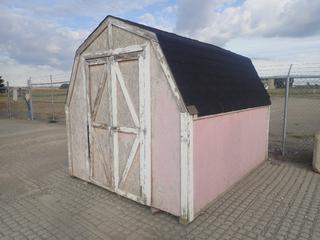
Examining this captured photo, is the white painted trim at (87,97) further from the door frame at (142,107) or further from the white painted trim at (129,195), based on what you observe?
Result: the white painted trim at (129,195)

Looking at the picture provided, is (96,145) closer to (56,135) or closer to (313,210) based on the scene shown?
(313,210)

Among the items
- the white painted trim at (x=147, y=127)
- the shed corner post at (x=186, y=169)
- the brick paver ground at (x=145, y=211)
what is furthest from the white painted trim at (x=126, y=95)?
the brick paver ground at (x=145, y=211)

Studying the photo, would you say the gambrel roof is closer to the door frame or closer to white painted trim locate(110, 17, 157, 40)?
white painted trim locate(110, 17, 157, 40)

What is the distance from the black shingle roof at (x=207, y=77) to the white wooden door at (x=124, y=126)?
454 mm

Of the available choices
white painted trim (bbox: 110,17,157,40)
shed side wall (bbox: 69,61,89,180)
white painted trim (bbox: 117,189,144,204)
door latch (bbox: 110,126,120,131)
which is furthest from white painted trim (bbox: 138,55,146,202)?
shed side wall (bbox: 69,61,89,180)

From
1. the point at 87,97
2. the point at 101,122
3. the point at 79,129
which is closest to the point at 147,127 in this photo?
the point at 101,122

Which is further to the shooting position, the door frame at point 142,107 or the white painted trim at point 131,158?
the white painted trim at point 131,158

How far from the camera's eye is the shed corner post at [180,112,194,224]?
A: 319 cm

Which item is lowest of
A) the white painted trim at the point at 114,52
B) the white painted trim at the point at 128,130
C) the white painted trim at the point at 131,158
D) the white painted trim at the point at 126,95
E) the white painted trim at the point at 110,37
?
the white painted trim at the point at 131,158

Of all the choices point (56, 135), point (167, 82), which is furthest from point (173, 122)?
point (56, 135)

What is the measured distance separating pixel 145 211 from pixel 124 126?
1.34 m

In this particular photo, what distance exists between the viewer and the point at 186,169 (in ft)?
10.7

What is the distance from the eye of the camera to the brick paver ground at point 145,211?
3193 millimetres

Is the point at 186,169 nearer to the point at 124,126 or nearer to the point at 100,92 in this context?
the point at 124,126
